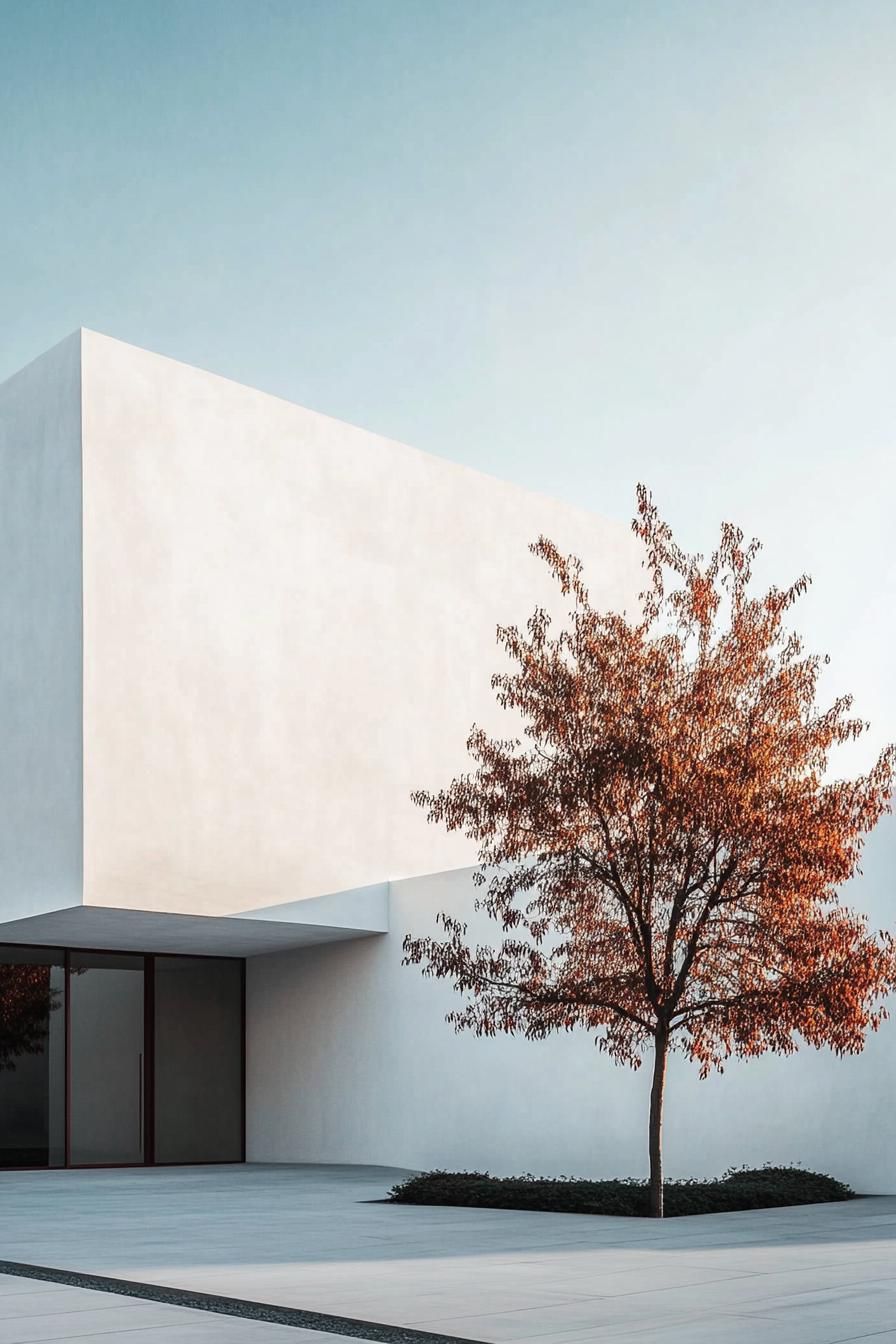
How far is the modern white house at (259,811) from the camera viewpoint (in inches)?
664

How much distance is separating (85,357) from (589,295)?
614cm

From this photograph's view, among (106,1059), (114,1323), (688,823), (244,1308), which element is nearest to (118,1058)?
(106,1059)

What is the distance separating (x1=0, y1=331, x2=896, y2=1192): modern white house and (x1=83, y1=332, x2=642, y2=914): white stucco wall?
39mm

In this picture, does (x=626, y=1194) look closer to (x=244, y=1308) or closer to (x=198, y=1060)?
(x=244, y=1308)

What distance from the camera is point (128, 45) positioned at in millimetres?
15641

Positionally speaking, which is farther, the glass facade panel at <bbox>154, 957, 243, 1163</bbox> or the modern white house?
the glass facade panel at <bbox>154, 957, 243, 1163</bbox>

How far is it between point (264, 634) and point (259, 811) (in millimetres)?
2217

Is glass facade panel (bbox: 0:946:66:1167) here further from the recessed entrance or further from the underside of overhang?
the underside of overhang

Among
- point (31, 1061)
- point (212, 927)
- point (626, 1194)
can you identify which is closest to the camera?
point (626, 1194)

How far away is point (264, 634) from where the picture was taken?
18781mm

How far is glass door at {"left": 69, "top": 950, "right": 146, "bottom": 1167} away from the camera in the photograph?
785 inches

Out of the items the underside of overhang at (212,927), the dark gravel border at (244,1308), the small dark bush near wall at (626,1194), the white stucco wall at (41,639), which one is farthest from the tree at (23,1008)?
the dark gravel border at (244,1308)

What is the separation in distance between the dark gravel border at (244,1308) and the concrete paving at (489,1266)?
113 mm

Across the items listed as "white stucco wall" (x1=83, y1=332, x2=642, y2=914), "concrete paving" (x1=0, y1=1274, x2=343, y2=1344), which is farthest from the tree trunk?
"white stucco wall" (x1=83, y1=332, x2=642, y2=914)
